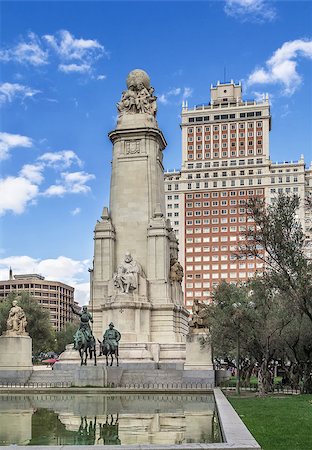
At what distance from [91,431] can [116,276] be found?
2712cm

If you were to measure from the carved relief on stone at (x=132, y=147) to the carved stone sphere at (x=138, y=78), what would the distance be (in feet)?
15.3

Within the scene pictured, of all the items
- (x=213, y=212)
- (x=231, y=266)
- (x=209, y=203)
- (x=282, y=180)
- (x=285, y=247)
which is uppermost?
(x=282, y=180)

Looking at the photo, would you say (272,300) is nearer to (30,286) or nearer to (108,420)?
(108,420)

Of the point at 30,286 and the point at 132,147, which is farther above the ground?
the point at 132,147

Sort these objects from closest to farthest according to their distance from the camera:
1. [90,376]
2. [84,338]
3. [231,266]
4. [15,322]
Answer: [90,376]
[84,338]
[15,322]
[231,266]

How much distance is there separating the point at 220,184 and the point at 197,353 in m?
103

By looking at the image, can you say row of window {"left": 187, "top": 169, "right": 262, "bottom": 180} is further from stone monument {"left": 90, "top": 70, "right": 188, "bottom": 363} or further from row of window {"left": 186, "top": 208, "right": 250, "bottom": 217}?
stone monument {"left": 90, "top": 70, "right": 188, "bottom": 363}

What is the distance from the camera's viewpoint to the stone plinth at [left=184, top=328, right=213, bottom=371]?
110 ft

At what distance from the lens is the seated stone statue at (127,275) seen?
40969 millimetres

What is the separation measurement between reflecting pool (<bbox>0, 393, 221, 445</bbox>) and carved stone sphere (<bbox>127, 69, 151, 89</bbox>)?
27.5m

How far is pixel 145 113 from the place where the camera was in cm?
4659

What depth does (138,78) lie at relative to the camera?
4722 centimetres

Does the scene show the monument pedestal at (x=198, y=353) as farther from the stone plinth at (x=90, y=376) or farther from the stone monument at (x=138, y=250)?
the stone plinth at (x=90, y=376)

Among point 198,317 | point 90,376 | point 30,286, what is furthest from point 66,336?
point 30,286
